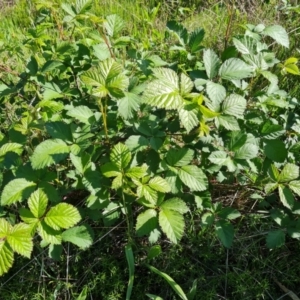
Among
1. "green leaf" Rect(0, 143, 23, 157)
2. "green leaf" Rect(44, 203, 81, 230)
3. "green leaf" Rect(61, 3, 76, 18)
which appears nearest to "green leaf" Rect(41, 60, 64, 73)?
"green leaf" Rect(61, 3, 76, 18)

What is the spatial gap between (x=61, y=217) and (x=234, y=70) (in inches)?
29.8

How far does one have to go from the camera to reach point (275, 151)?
1.65 metres

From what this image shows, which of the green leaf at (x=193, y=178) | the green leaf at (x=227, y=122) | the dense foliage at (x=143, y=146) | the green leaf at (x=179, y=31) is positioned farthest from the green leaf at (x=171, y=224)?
the green leaf at (x=179, y=31)

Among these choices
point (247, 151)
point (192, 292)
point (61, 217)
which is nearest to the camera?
point (61, 217)

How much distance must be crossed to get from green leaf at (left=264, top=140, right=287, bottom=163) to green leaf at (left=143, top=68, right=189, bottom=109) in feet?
1.43

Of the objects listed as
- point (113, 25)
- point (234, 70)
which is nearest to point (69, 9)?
point (113, 25)

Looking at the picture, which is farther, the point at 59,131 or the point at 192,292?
the point at 192,292

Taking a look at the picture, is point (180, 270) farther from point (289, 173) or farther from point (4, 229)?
point (4, 229)

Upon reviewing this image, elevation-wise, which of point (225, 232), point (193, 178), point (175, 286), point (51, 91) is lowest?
point (175, 286)

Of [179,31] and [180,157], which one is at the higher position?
[179,31]

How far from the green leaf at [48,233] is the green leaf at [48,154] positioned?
0.19 meters

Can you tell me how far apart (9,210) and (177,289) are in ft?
2.62

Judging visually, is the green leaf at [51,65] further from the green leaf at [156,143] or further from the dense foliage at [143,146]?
the green leaf at [156,143]

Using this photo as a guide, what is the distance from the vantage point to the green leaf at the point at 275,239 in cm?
168
